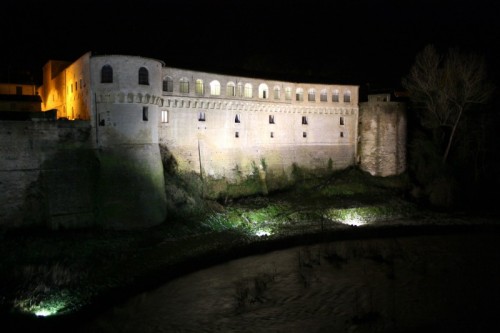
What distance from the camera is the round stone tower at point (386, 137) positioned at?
3641cm

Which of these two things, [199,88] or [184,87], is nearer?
[184,87]

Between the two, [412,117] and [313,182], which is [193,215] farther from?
[412,117]

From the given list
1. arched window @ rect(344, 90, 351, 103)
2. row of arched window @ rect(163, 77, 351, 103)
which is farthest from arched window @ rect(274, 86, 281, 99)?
arched window @ rect(344, 90, 351, 103)

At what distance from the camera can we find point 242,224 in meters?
26.3

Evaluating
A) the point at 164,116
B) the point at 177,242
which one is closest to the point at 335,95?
the point at 164,116

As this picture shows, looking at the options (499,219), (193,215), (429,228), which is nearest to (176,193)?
(193,215)

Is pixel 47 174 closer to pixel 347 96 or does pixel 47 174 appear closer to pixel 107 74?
pixel 107 74

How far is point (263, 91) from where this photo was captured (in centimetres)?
3297

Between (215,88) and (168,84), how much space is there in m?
3.82

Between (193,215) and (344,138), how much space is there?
17.4 m

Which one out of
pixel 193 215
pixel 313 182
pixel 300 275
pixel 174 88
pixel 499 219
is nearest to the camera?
pixel 300 275

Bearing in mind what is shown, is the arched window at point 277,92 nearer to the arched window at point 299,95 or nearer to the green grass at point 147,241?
the arched window at point 299,95

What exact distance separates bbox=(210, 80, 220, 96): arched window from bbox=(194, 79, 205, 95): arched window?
82 cm

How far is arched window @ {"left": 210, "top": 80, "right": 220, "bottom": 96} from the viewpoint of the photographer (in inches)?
1177
